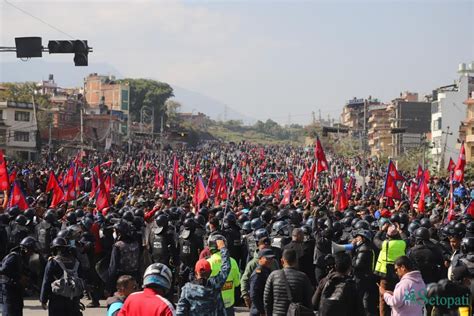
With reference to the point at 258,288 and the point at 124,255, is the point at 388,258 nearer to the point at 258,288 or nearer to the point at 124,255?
the point at 258,288

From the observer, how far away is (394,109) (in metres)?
107

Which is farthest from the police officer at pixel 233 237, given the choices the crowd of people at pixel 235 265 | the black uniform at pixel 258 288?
the black uniform at pixel 258 288

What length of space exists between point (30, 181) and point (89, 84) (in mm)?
106686

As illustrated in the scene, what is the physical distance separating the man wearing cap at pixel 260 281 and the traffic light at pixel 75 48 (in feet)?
24.9

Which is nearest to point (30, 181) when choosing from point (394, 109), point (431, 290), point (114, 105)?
point (431, 290)

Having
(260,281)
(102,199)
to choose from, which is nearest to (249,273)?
(260,281)

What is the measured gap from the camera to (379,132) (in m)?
108

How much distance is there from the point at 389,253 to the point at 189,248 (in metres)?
3.35

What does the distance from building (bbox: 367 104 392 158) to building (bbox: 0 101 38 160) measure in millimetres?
42565

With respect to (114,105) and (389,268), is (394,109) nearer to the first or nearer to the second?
(114,105)

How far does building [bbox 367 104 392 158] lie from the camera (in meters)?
103

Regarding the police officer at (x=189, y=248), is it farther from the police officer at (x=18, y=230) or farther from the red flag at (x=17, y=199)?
the red flag at (x=17, y=199)

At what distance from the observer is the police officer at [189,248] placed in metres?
12.6

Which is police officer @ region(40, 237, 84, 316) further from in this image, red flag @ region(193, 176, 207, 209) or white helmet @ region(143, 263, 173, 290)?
red flag @ region(193, 176, 207, 209)
